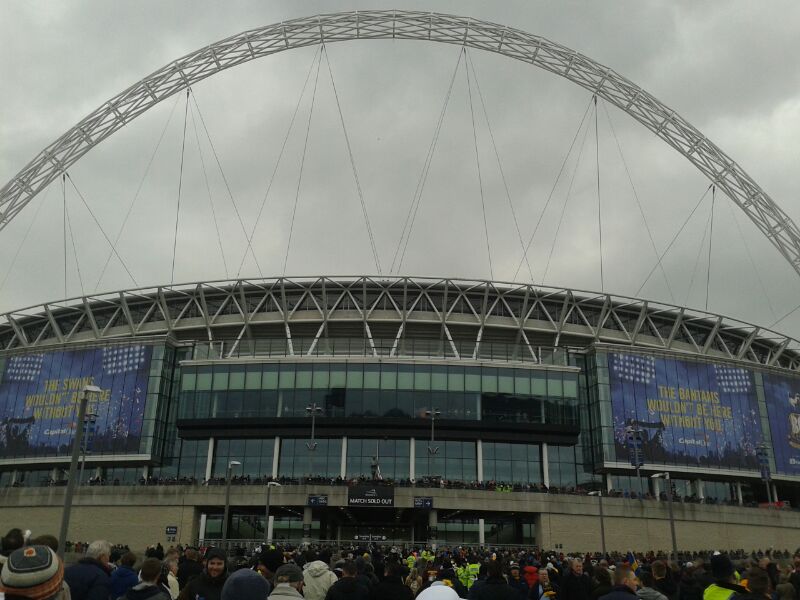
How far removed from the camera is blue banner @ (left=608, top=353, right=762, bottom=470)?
232ft

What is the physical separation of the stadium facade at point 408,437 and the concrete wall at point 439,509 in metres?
0.14

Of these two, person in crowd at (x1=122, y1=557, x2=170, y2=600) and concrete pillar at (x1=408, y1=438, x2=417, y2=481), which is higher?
concrete pillar at (x1=408, y1=438, x2=417, y2=481)

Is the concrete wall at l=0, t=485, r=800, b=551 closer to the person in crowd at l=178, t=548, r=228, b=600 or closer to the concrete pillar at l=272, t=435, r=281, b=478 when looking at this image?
the concrete pillar at l=272, t=435, r=281, b=478

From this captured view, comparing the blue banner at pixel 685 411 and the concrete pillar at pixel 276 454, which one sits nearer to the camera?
the concrete pillar at pixel 276 454

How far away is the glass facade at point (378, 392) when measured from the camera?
69688mm

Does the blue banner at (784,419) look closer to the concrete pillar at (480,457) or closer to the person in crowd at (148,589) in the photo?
the concrete pillar at (480,457)

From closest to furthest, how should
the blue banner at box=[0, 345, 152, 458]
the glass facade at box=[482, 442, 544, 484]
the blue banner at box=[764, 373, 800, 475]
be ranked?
the glass facade at box=[482, 442, 544, 484] → the blue banner at box=[0, 345, 152, 458] → the blue banner at box=[764, 373, 800, 475]

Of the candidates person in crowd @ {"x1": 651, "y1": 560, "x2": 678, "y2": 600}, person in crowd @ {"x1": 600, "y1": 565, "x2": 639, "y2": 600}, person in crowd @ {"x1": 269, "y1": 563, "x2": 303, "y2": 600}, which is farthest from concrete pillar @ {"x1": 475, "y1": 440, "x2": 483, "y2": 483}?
person in crowd @ {"x1": 269, "y1": 563, "x2": 303, "y2": 600}

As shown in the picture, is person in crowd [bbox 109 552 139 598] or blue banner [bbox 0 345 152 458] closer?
person in crowd [bbox 109 552 139 598]

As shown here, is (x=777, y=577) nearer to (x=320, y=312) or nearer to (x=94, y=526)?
(x=94, y=526)

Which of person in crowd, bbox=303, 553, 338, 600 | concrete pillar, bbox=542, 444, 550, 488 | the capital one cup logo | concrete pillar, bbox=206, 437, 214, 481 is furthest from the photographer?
the capital one cup logo

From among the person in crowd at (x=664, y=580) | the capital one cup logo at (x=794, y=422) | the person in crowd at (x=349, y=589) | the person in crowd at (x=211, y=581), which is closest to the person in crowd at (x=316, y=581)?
the person in crowd at (x=349, y=589)

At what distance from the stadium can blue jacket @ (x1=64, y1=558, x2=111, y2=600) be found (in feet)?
169

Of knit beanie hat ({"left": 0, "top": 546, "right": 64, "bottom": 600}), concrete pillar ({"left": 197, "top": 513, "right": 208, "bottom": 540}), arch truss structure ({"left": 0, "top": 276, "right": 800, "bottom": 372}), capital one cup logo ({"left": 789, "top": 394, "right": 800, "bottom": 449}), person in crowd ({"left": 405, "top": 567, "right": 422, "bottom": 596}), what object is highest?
arch truss structure ({"left": 0, "top": 276, "right": 800, "bottom": 372})
